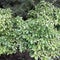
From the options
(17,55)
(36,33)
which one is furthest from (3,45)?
(17,55)

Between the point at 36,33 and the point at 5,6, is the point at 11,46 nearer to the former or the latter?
the point at 36,33

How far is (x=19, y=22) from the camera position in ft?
8.28

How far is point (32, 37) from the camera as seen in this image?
2.39 meters

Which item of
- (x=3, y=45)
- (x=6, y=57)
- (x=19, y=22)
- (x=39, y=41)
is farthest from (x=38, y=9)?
(x=6, y=57)

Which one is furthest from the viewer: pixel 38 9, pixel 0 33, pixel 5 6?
pixel 5 6

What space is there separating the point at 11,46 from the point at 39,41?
1.24 ft

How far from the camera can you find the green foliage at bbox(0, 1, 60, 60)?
2.39m

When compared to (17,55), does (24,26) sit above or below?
above

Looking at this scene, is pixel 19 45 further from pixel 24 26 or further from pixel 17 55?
pixel 17 55

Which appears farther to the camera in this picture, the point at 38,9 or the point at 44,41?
the point at 38,9

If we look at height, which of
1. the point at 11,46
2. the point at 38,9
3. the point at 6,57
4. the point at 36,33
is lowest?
the point at 6,57

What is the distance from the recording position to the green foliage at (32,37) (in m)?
2.39

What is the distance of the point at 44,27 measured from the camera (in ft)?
7.82

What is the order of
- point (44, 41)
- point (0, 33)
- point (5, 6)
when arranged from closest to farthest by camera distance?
point (44, 41) → point (0, 33) → point (5, 6)
